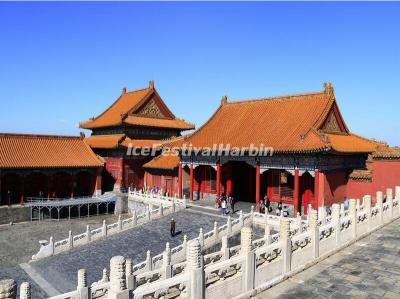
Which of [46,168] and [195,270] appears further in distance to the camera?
[46,168]

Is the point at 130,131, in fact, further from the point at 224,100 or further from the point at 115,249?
the point at 115,249

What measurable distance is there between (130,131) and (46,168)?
29.6 ft

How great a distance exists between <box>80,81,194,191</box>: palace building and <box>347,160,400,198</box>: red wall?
17.4m

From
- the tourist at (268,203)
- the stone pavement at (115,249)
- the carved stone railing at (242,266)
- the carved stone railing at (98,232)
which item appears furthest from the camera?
the tourist at (268,203)

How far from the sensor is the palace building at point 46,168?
98.3ft

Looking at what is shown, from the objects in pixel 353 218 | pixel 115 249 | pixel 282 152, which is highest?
pixel 282 152

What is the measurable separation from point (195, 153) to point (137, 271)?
13.7m

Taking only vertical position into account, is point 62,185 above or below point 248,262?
above

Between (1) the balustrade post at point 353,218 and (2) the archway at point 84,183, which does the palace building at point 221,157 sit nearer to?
(2) the archway at point 84,183

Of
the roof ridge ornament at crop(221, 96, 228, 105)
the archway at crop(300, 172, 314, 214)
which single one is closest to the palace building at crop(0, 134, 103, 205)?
the roof ridge ornament at crop(221, 96, 228, 105)

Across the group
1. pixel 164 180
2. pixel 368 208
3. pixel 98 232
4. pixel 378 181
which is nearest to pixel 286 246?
pixel 368 208

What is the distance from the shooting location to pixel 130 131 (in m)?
36.9

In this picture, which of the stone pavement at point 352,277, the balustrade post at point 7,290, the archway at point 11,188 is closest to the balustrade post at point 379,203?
the stone pavement at point 352,277

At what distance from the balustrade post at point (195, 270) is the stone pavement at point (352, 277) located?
7.63 ft
